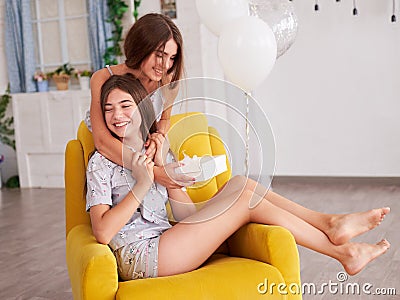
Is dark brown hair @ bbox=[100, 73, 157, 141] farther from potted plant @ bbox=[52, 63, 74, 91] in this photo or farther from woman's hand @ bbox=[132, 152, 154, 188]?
potted plant @ bbox=[52, 63, 74, 91]

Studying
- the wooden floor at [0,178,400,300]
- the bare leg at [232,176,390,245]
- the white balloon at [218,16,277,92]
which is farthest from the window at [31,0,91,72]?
the bare leg at [232,176,390,245]

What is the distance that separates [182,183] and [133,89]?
38 cm

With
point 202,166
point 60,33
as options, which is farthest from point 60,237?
point 60,33

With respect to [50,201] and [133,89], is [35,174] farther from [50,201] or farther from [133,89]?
[133,89]

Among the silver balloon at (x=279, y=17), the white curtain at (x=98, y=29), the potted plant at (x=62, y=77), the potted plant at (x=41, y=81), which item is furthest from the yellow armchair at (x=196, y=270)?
the potted plant at (x=41, y=81)

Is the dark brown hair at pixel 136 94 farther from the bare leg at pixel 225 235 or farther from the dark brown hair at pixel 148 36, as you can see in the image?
the bare leg at pixel 225 235

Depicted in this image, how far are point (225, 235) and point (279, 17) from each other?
1.91 meters

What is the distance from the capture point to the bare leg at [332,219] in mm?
2217

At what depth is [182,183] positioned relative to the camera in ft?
7.25

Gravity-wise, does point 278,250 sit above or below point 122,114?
below

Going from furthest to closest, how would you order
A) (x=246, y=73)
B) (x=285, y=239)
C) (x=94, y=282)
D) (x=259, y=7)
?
(x=259, y=7)
(x=246, y=73)
(x=285, y=239)
(x=94, y=282)

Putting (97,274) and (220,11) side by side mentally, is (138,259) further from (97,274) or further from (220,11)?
(220,11)

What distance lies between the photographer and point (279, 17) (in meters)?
3.66

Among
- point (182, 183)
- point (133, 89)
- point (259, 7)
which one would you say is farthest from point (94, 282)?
point (259, 7)
